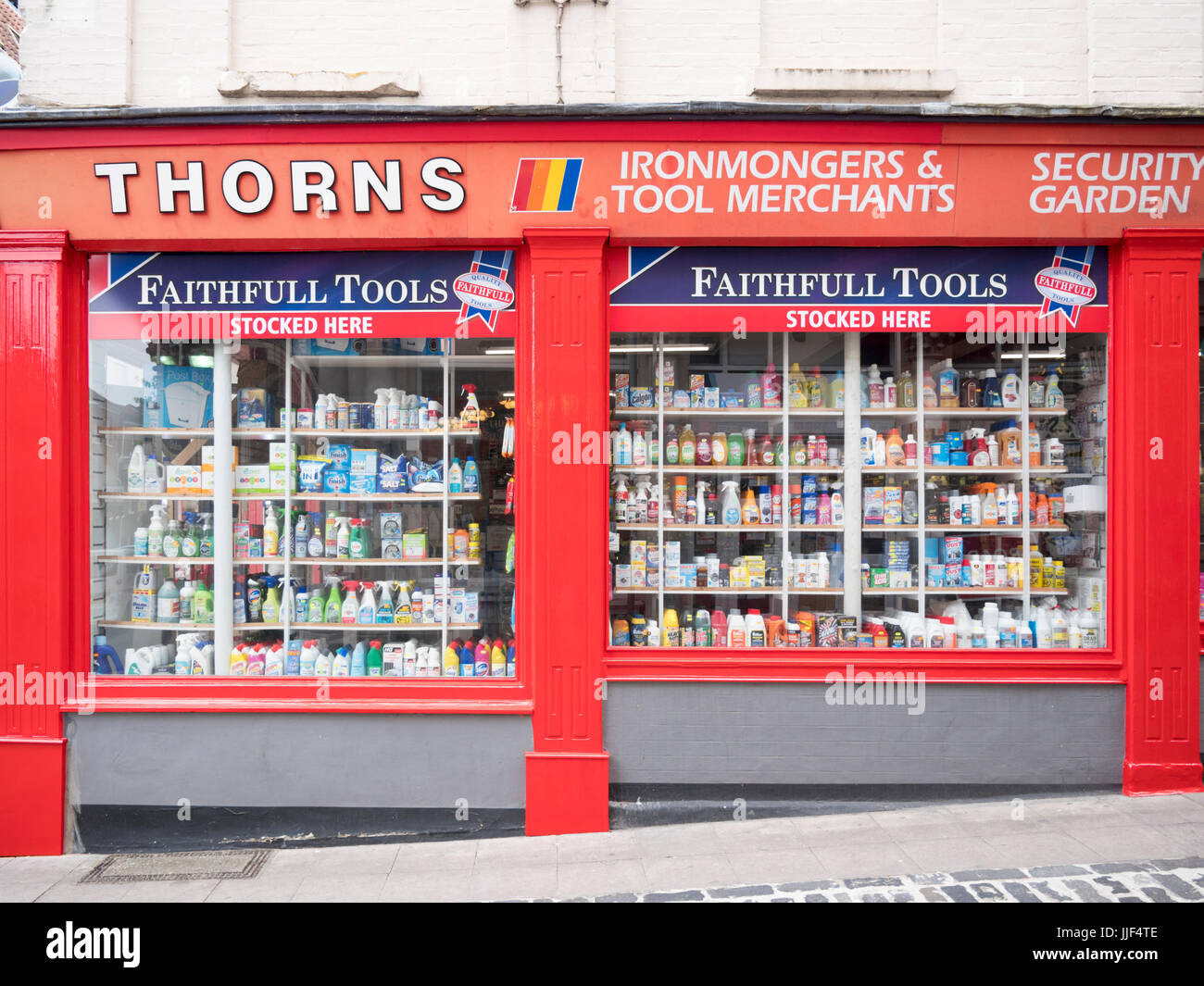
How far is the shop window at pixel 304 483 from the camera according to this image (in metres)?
5.79

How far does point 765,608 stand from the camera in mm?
6117

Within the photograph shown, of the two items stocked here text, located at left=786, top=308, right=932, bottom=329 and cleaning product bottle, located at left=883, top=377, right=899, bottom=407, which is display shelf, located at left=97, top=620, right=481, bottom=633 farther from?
cleaning product bottle, located at left=883, top=377, right=899, bottom=407

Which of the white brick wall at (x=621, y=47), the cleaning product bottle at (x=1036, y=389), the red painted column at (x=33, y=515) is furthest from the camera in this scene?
the cleaning product bottle at (x=1036, y=389)

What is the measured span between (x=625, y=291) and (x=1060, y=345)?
3.37 metres

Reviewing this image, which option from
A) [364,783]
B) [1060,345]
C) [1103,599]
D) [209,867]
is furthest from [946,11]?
[209,867]

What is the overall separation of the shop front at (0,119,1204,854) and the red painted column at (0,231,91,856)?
2 centimetres

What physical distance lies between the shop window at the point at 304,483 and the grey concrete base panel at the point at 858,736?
116 centimetres

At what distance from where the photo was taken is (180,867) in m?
5.15

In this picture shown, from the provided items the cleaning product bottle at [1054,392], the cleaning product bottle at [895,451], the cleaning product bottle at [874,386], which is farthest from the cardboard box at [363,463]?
the cleaning product bottle at [1054,392]

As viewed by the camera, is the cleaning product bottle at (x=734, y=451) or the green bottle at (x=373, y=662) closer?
the green bottle at (x=373, y=662)

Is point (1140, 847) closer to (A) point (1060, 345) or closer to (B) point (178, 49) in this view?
(A) point (1060, 345)

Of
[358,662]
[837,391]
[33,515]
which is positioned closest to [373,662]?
[358,662]

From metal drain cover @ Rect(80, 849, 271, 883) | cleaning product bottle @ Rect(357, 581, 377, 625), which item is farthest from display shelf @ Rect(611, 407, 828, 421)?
metal drain cover @ Rect(80, 849, 271, 883)

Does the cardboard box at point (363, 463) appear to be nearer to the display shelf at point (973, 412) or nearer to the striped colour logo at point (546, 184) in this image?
the striped colour logo at point (546, 184)
